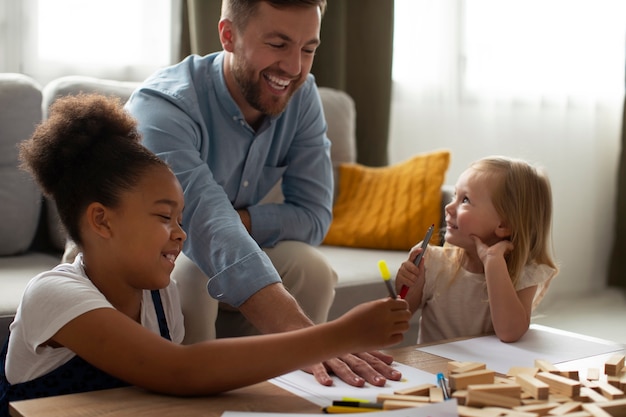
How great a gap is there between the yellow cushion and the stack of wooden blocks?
5.41ft

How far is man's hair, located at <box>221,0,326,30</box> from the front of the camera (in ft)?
5.86

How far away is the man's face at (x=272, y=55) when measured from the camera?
1.81m

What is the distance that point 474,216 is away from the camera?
5.40 feet

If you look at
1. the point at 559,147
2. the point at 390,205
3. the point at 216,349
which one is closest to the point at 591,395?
the point at 216,349

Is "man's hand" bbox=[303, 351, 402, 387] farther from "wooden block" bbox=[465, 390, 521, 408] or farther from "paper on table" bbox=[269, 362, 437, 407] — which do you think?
"wooden block" bbox=[465, 390, 521, 408]

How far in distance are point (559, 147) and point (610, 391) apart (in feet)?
10.5

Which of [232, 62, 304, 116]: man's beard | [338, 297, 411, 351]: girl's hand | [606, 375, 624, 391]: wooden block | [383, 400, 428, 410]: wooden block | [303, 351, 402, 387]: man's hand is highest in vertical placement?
[232, 62, 304, 116]: man's beard

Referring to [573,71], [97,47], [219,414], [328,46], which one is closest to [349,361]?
[219,414]

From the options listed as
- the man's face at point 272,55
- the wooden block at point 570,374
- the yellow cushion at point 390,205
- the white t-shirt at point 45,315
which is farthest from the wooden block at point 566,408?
the yellow cushion at point 390,205

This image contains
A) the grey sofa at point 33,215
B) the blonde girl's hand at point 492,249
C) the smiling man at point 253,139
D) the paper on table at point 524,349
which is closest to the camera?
the paper on table at point 524,349

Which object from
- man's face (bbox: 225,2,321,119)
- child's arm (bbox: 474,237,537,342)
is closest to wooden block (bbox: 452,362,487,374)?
child's arm (bbox: 474,237,537,342)

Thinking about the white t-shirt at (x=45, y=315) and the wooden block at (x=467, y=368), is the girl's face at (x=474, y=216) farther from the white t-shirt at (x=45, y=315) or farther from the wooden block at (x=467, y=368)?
the white t-shirt at (x=45, y=315)

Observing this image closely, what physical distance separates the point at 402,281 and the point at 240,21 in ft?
2.44

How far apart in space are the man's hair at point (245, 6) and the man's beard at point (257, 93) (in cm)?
10
